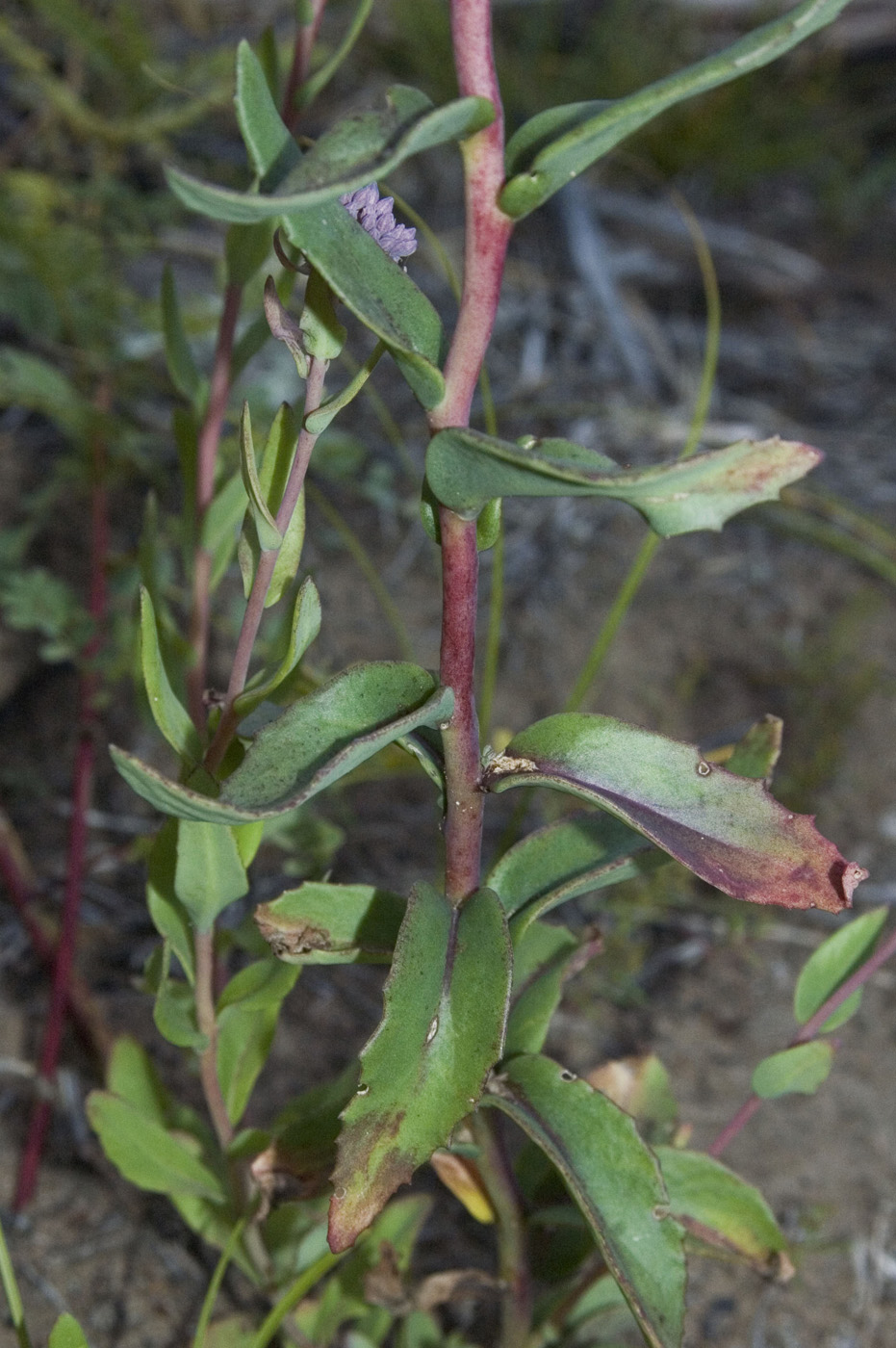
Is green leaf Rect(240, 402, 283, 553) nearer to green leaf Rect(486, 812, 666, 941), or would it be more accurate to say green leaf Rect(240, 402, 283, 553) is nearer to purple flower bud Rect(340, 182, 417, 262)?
purple flower bud Rect(340, 182, 417, 262)

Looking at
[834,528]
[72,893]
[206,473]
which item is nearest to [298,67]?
[206,473]

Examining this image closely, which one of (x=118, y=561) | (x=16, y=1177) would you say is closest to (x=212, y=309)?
(x=118, y=561)

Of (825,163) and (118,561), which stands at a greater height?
(825,163)

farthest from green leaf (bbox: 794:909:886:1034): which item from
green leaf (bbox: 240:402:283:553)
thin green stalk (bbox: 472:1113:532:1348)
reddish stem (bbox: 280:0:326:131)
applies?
reddish stem (bbox: 280:0:326:131)

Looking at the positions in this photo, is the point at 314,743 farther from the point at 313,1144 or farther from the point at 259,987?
the point at 313,1144

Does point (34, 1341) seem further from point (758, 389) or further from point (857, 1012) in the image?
point (758, 389)

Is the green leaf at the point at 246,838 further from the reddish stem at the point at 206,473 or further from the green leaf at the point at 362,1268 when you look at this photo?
the green leaf at the point at 362,1268
